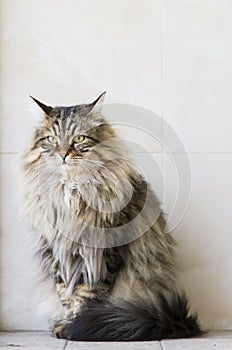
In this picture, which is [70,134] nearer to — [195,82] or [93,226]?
[93,226]

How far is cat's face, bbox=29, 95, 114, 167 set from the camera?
73.7 inches

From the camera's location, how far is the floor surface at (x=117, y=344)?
1735 millimetres

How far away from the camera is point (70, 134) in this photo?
74.3 inches

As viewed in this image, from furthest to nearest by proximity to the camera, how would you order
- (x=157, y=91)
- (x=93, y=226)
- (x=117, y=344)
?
(x=157, y=91)
(x=93, y=226)
(x=117, y=344)

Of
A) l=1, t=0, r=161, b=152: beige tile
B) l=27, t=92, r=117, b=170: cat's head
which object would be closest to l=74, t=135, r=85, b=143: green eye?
l=27, t=92, r=117, b=170: cat's head

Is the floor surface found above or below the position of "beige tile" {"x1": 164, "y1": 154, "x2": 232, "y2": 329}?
below

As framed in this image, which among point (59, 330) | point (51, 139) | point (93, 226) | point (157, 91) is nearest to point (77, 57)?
point (157, 91)

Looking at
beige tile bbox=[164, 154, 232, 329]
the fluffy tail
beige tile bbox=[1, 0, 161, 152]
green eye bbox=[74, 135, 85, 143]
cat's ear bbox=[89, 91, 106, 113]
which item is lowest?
the fluffy tail

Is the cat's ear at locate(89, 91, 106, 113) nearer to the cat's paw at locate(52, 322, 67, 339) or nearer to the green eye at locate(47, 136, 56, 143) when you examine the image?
the green eye at locate(47, 136, 56, 143)

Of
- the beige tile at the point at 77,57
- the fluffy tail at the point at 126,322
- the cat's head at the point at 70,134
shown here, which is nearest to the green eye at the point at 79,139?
the cat's head at the point at 70,134

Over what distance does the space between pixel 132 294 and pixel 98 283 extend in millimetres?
105

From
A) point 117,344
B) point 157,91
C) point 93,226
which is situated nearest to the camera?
point 117,344

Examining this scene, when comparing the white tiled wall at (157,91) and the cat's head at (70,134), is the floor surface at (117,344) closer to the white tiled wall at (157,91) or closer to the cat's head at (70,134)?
the white tiled wall at (157,91)

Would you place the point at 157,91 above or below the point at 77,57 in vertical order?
below
